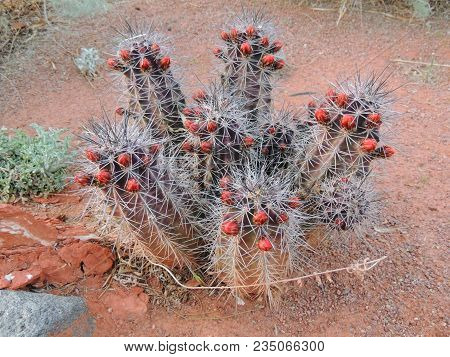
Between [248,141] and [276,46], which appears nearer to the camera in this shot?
[248,141]

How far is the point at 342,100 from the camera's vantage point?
96.1 inches

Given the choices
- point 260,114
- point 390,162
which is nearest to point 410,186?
point 390,162

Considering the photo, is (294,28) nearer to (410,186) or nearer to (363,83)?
(410,186)

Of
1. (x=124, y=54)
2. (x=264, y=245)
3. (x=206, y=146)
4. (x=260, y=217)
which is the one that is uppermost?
(x=124, y=54)

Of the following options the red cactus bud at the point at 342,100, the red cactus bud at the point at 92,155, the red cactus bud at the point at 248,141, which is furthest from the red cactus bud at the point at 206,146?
the red cactus bud at the point at 342,100

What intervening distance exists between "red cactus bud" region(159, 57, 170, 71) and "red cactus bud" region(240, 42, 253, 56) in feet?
1.37

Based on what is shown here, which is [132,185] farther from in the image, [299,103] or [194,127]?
[299,103]

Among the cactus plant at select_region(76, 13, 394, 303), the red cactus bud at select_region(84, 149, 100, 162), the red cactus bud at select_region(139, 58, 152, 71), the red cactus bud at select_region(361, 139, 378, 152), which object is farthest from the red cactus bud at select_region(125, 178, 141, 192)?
the red cactus bud at select_region(361, 139, 378, 152)

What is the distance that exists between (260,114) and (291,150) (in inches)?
12.2

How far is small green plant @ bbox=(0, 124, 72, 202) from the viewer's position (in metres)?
3.75

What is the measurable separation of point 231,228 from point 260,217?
144mm

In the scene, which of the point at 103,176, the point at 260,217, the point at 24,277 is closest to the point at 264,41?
the point at 260,217

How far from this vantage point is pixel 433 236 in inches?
135

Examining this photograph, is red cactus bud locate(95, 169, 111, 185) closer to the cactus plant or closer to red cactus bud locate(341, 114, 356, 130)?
the cactus plant
